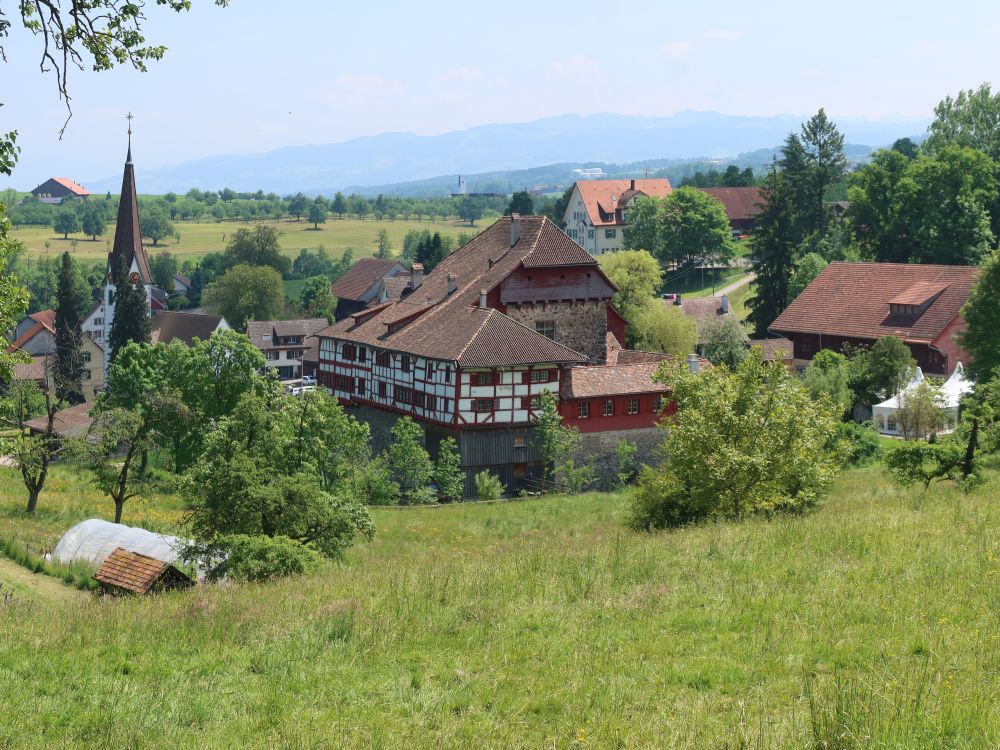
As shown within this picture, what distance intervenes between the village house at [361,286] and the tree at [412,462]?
78.4 meters

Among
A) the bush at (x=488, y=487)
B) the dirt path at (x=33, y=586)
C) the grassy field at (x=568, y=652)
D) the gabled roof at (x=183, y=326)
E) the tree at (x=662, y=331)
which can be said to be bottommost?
the gabled roof at (x=183, y=326)

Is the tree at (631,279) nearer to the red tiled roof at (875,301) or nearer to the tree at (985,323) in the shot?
the red tiled roof at (875,301)

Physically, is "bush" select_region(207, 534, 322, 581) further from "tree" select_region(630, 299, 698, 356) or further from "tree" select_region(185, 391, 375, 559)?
"tree" select_region(630, 299, 698, 356)

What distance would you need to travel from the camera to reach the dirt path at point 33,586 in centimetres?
2156

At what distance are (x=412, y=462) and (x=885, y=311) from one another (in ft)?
116

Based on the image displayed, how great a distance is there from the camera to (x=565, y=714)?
36.6 ft

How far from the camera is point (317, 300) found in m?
138

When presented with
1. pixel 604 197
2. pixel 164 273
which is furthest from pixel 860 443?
pixel 164 273

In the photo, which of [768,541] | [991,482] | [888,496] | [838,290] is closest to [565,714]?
[768,541]

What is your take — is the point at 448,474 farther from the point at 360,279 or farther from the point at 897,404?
the point at 360,279

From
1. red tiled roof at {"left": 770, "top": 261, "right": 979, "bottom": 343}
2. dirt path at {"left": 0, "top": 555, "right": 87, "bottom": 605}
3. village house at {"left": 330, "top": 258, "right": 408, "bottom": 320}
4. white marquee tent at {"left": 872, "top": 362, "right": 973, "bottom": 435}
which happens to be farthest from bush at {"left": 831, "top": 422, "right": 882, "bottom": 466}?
village house at {"left": 330, "top": 258, "right": 408, "bottom": 320}

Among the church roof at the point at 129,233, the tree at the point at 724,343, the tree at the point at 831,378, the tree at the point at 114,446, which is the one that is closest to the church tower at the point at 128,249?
the church roof at the point at 129,233

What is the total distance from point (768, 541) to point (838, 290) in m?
58.2

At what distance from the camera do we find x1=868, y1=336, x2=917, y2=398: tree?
2434 inches
